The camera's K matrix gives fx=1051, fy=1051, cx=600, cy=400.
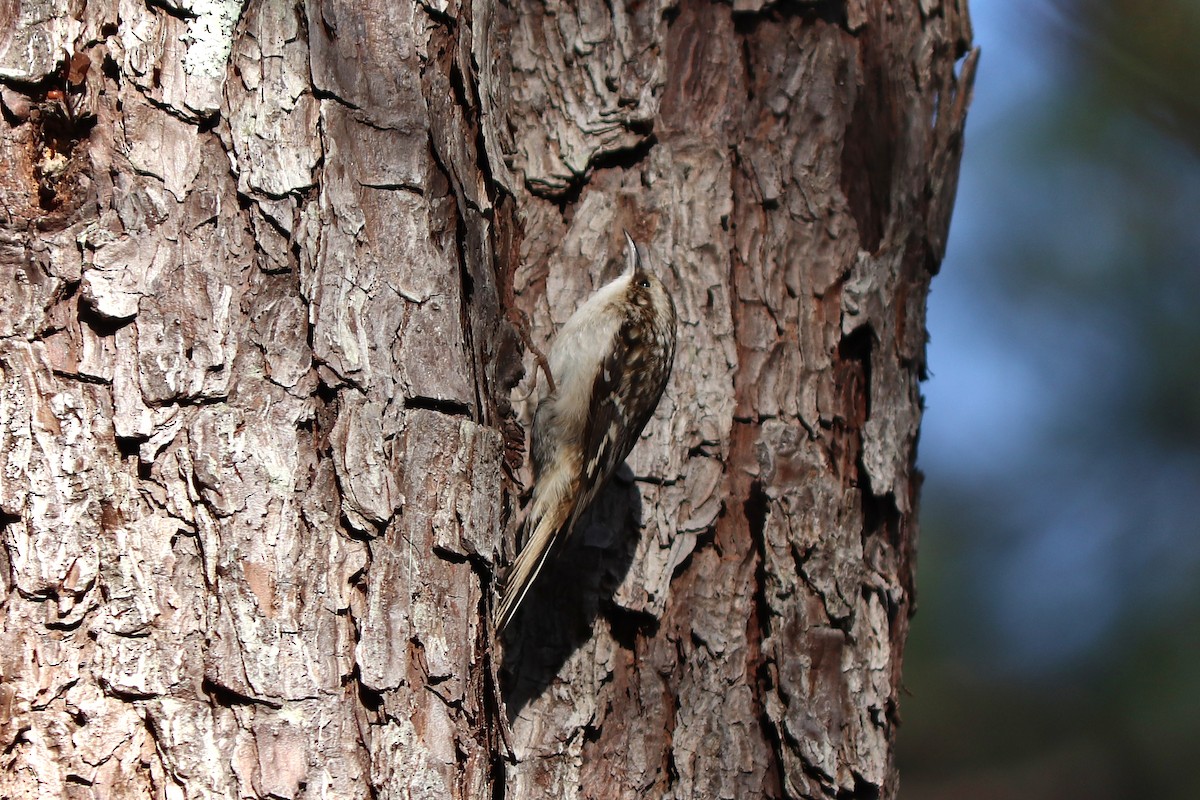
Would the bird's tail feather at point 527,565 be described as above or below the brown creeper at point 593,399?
below

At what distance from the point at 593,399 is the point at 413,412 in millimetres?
1320

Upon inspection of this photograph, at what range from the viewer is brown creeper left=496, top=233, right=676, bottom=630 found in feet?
7.87

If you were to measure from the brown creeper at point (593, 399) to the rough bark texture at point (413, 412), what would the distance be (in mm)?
69

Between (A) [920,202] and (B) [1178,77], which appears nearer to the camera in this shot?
(A) [920,202]

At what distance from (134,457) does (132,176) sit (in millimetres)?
414

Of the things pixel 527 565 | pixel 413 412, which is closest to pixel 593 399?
pixel 527 565

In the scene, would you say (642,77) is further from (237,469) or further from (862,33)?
(237,469)

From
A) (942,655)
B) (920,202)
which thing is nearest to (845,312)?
(920,202)

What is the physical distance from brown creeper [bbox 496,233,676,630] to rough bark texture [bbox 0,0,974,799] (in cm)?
7

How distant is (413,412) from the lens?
5.41 ft

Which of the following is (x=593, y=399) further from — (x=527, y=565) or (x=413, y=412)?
(x=413, y=412)

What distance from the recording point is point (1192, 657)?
4.50 meters

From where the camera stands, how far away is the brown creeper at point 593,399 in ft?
7.87

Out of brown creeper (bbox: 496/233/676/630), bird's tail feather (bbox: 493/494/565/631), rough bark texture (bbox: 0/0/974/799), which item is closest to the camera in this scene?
rough bark texture (bbox: 0/0/974/799)
